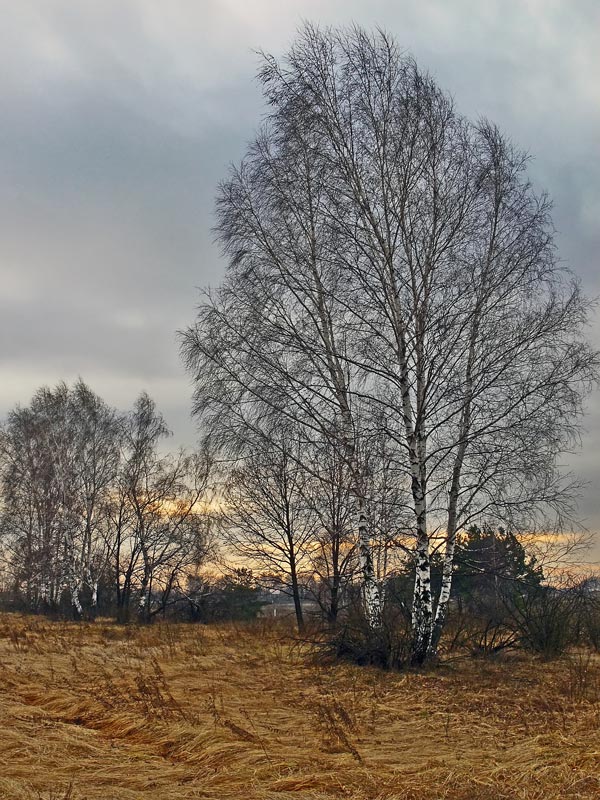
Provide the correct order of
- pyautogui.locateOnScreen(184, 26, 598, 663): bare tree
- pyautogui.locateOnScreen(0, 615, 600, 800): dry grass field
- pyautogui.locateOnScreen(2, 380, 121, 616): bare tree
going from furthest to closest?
pyautogui.locateOnScreen(2, 380, 121, 616): bare tree
pyautogui.locateOnScreen(184, 26, 598, 663): bare tree
pyautogui.locateOnScreen(0, 615, 600, 800): dry grass field

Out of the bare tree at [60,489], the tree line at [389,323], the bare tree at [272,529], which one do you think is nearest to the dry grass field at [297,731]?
the tree line at [389,323]

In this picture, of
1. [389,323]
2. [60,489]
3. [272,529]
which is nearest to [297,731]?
[389,323]

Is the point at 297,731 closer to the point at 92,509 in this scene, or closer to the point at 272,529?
the point at 272,529

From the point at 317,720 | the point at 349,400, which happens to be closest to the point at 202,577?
the point at 349,400

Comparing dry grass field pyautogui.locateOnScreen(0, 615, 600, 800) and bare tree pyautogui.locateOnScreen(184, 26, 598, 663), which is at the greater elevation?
bare tree pyautogui.locateOnScreen(184, 26, 598, 663)

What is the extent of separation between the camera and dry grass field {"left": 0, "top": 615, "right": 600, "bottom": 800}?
5.26 meters

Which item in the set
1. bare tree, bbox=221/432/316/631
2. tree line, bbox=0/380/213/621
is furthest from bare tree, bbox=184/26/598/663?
tree line, bbox=0/380/213/621

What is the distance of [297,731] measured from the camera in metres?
7.10

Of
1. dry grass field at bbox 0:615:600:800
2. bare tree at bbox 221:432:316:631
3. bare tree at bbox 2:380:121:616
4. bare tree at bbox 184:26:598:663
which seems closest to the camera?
dry grass field at bbox 0:615:600:800

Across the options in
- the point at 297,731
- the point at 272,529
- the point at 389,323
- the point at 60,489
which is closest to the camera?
the point at 297,731

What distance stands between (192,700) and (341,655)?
3613 mm

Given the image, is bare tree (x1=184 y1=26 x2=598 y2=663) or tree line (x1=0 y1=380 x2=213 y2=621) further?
tree line (x1=0 y1=380 x2=213 y2=621)

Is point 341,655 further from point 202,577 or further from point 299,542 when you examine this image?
point 202,577

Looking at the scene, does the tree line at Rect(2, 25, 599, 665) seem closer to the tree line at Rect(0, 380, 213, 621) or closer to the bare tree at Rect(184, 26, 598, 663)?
the bare tree at Rect(184, 26, 598, 663)
